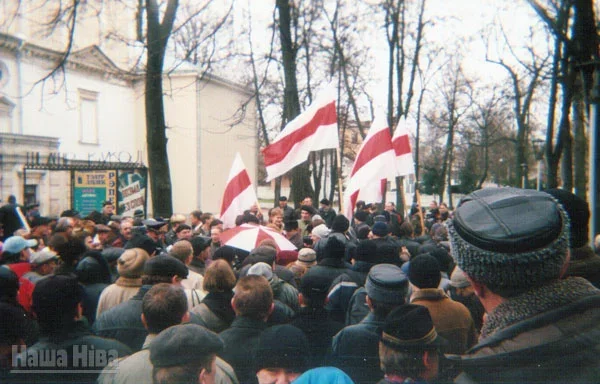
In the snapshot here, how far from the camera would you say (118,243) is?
7590 mm

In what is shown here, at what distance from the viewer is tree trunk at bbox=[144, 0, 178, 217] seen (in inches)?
444

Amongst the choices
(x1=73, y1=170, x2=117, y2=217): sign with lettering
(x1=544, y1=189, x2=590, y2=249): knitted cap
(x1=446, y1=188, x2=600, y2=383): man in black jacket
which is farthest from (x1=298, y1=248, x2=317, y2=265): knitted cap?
(x1=73, y1=170, x2=117, y2=217): sign with lettering

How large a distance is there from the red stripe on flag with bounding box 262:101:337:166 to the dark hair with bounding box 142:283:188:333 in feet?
18.1

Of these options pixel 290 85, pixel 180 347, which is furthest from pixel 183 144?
pixel 180 347

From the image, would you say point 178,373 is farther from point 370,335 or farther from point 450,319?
point 450,319

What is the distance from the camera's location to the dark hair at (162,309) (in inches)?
124

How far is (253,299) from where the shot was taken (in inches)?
143

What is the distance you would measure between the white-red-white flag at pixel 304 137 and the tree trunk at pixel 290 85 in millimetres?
4520

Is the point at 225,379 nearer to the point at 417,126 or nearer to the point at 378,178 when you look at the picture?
the point at 378,178

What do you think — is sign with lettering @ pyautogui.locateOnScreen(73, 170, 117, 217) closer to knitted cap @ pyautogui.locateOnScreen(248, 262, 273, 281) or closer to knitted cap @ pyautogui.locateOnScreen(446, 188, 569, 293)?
knitted cap @ pyautogui.locateOnScreen(248, 262, 273, 281)

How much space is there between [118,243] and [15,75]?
2392 centimetres

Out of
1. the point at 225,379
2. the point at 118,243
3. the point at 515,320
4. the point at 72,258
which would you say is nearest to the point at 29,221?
the point at 118,243

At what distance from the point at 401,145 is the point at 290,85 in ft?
13.5

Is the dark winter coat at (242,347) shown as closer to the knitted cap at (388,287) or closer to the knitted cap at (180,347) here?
the knitted cap at (388,287)
